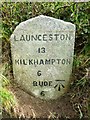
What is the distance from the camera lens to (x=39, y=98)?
3.27m

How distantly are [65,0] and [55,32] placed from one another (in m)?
0.43

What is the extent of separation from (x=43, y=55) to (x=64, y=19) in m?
0.44

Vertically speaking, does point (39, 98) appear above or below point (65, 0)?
below

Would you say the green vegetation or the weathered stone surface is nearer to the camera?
the weathered stone surface

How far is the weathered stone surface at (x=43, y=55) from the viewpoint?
3.11 meters

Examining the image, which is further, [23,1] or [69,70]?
[23,1]

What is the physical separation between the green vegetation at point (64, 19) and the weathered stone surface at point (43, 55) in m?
0.09

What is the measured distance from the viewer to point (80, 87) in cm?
317

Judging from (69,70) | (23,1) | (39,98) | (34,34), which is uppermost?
(23,1)

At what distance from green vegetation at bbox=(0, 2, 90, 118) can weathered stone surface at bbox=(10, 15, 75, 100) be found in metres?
Answer: 0.09

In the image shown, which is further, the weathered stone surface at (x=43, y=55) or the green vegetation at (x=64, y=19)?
the green vegetation at (x=64, y=19)

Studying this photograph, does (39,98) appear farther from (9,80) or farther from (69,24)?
(69,24)

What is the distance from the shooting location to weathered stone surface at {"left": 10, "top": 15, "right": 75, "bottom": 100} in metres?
3.11

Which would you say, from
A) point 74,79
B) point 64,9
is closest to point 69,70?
point 74,79
